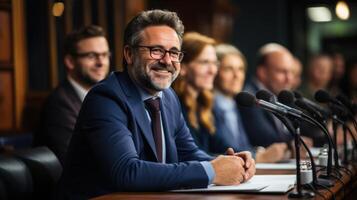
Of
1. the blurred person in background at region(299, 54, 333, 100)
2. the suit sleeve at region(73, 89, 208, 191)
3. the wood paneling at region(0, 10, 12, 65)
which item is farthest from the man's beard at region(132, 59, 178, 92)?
the blurred person in background at region(299, 54, 333, 100)

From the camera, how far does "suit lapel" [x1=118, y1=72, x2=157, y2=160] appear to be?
9.71 ft

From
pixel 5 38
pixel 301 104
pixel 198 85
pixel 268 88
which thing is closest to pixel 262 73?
pixel 268 88

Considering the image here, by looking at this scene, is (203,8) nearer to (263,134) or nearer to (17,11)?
(263,134)

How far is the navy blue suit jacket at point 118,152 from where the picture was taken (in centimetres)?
270

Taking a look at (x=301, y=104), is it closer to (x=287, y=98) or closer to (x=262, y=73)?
(x=287, y=98)

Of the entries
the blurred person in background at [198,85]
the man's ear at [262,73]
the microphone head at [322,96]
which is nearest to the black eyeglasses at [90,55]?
the blurred person in background at [198,85]

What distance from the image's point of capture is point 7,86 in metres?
5.15

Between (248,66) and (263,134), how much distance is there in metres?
5.06

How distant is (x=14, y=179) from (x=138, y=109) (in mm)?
599

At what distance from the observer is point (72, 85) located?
4.65m

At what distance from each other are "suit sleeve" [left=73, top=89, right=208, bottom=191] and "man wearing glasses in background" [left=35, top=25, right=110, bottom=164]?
1306mm

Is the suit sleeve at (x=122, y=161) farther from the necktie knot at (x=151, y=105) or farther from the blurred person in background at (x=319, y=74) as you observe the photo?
the blurred person in background at (x=319, y=74)

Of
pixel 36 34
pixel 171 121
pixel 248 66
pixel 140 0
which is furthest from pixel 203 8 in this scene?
pixel 171 121

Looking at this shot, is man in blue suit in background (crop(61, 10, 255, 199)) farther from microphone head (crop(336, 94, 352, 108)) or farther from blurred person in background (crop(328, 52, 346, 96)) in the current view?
blurred person in background (crop(328, 52, 346, 96))
